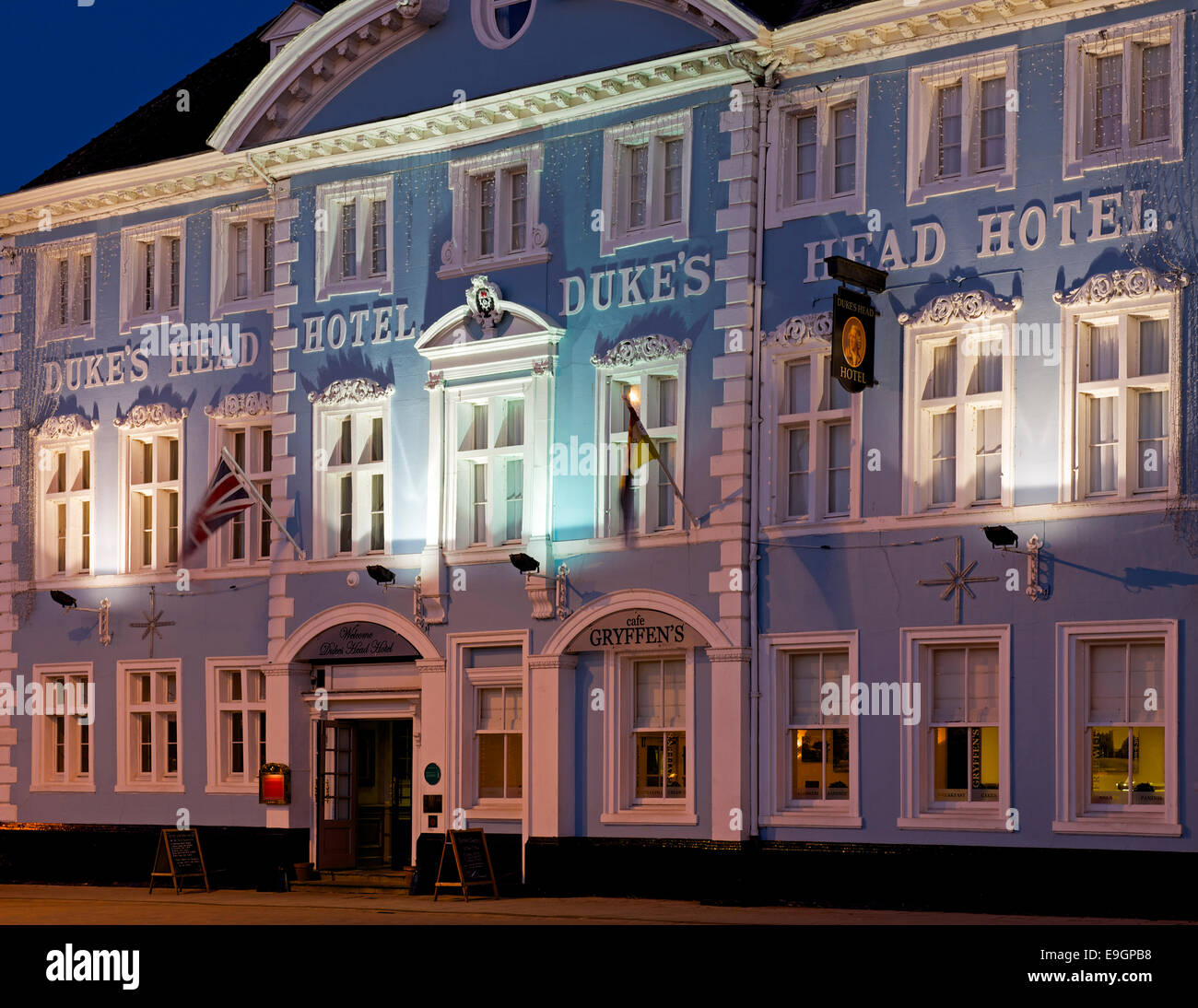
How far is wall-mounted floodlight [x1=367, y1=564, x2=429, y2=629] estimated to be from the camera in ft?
104

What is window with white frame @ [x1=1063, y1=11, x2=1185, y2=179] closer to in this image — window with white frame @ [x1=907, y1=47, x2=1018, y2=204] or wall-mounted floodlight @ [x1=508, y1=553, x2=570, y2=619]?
window with white frame @ [x1=907, y1=47, x2=1018, y2=204]

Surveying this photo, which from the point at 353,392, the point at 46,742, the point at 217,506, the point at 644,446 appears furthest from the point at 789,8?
the point at 46,742

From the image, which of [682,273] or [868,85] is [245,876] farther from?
[868,85]

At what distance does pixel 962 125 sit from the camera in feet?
Answer: 90.5

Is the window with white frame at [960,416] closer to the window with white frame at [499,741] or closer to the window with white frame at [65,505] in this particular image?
the window with white frame at [499,741]

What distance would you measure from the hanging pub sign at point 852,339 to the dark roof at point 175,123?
11.3 m

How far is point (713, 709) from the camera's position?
28.8m

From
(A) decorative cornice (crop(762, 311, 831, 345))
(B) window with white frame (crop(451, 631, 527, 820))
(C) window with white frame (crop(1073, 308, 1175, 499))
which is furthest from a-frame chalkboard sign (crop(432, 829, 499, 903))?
(C) window with white frame (crop(1073, 308, 1175, 499))

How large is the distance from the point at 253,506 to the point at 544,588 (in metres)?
5.93

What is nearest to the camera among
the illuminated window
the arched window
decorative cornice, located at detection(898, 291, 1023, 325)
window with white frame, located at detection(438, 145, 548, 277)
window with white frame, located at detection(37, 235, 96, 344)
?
decorative cornice, located at detection(898, 291, 1023, 325)

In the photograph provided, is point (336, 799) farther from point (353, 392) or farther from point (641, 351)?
point (641, 351)

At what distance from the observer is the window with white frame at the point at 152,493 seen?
1384 inches

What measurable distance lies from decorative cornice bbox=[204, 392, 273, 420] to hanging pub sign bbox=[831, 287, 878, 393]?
993cm

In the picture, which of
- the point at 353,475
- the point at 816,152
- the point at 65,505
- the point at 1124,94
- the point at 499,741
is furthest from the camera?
the point at 65,505
